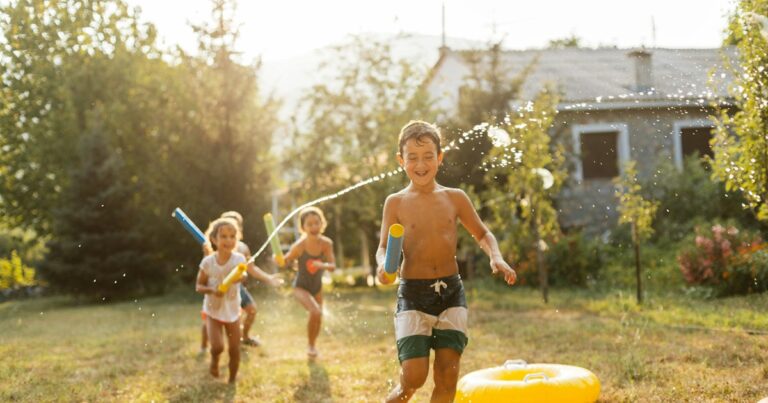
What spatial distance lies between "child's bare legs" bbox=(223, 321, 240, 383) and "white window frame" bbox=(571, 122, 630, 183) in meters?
15.0

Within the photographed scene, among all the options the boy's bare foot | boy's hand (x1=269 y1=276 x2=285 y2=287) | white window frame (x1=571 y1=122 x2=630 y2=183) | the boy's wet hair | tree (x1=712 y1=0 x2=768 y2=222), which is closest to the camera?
the boy's wet hair

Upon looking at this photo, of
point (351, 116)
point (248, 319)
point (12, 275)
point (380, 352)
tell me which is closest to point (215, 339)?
point (380, 352)

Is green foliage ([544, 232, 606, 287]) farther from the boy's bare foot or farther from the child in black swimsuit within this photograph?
the boy's bare foot

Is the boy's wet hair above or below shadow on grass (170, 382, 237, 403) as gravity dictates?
above

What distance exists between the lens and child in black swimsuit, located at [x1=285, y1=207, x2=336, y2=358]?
9.52m

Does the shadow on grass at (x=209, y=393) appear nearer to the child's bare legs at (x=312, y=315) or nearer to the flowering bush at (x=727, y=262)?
the child's bare legs at (x=312, y=315)

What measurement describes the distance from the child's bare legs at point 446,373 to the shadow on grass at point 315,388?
1.86m

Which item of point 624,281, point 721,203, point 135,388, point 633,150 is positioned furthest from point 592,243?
point 135,388

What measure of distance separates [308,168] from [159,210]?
395 cm

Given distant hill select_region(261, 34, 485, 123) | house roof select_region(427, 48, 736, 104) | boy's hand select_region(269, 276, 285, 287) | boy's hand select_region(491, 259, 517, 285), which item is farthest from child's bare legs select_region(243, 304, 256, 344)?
distant hill select_region(261, 34, 485, 123)

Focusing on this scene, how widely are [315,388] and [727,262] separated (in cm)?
763

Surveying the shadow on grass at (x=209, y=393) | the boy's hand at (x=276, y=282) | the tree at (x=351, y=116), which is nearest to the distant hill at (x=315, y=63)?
the tree at (x=351, y=116)

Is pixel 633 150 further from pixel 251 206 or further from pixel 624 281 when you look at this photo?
pixel 251 206

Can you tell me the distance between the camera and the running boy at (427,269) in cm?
516
